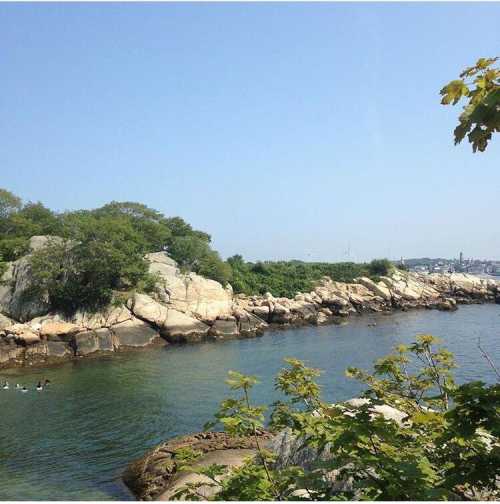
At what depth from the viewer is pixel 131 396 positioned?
26844 mm

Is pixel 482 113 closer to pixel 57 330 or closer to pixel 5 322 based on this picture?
pixel 57 330

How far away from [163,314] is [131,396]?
20716mm

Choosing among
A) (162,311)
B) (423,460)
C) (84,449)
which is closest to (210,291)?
(162,311)

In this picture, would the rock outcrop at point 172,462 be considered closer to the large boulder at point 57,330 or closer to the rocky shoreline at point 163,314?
the rocky shoreline at point 163,314

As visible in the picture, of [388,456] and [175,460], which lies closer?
[388,456]

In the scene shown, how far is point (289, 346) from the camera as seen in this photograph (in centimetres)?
4322

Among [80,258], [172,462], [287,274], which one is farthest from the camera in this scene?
[287,274]

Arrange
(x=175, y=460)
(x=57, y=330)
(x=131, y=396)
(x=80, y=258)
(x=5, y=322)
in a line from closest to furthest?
(x=175, y=460), (x=131, y=396), (x=57, y=330), (x=5, y=322), (x=80, y=258)

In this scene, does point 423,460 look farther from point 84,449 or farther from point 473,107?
point 84,449

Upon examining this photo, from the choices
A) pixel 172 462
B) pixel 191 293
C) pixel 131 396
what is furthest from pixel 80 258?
pixel 172 462

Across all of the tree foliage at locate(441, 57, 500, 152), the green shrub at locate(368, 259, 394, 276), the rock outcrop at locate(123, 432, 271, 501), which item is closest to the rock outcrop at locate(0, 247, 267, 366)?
the rock outcrop at locate(123, 432, 271, 501)

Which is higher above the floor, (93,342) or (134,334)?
(134,334)

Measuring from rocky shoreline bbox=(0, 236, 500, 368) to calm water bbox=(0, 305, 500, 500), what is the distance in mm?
3257

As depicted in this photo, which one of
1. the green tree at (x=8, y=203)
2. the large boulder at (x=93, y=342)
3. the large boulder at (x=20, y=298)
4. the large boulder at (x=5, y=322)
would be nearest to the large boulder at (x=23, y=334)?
the large boulder at (x=5, y=322)
